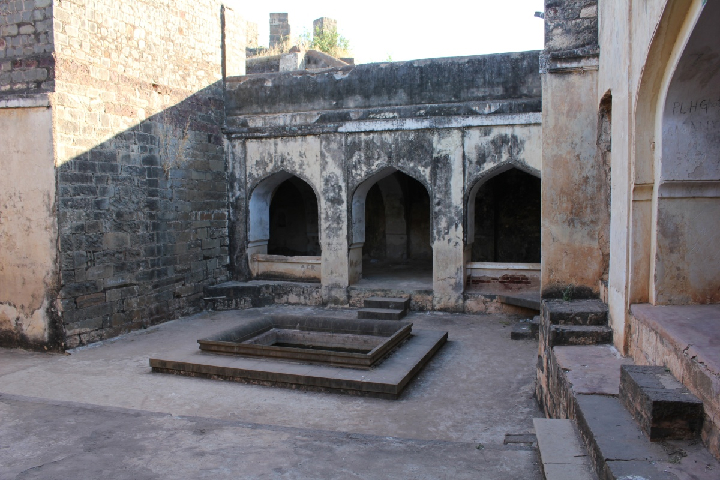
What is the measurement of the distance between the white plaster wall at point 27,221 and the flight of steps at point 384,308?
4.09m

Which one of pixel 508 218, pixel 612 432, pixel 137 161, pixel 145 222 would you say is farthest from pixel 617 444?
pixel 508 218

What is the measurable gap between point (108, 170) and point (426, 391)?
507 centimetres

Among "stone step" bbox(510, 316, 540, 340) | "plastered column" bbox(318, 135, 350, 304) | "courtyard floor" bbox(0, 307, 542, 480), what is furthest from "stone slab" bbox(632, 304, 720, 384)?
"plastered column" bbox(318, 135, 350, 304)

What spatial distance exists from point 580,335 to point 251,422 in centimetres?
276

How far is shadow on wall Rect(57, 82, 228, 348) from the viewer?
7340 millimetres

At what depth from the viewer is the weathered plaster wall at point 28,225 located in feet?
23.2

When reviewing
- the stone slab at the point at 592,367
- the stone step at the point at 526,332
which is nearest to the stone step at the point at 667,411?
the stone slab at the point at 592,367

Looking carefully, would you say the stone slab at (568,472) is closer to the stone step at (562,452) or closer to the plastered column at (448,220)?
the stone step at (562,452)

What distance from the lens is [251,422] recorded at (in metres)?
4.74

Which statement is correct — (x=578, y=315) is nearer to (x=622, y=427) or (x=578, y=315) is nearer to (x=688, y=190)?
(x=688, y=190)

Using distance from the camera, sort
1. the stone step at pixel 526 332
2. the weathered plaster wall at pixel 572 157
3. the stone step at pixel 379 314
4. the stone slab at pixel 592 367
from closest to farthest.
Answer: the stone slab at pixel 592 367, the weathered plaster wall at pixel 572 157, the stone step at pixel 526 332, the stone step at pixel 379 314

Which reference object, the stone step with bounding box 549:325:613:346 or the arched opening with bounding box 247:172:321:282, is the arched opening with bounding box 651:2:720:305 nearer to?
the stone step with bounding box 549:325:613:346

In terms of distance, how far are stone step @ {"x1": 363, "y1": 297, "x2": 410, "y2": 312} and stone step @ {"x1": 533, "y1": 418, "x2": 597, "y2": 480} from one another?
5263mm

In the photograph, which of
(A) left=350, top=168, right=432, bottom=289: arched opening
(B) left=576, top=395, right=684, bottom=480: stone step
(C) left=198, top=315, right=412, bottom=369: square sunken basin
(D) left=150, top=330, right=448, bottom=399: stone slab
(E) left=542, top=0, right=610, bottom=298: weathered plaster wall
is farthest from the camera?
(A) left=350, top=168, right=432, bottom=289: arched opening
